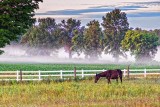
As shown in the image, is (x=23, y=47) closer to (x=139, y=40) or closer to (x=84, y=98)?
(x=139, y=40)

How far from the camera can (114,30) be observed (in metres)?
142

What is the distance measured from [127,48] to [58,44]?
101 ft

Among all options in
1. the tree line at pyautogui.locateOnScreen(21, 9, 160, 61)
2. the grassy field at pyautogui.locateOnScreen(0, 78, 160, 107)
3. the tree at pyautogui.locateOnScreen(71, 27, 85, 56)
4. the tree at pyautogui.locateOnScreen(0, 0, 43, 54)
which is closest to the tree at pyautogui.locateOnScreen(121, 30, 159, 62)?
the tree line at pyautogui.locateOnScreen(21, 9, 160, 61)

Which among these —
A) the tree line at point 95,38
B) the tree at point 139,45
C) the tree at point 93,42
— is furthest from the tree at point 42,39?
the tree at point 139,45

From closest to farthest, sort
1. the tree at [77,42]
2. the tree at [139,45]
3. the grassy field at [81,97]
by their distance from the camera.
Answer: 1. the grassy field at [81,97]
2. the tree at [139,45]
3. the tree at [77,42]

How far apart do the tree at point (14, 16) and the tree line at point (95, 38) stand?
268 feet

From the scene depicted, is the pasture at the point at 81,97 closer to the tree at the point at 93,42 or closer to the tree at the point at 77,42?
the tree at the point at 93,42

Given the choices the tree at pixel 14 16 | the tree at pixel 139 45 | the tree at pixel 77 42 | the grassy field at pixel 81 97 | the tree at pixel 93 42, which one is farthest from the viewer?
the tree at pixel 77 42

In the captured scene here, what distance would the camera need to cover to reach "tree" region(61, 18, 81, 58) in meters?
157

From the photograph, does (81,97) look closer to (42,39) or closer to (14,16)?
(14,16)

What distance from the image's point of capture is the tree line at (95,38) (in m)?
131

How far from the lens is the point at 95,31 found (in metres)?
146

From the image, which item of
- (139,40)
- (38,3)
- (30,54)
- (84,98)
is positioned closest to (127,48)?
(139,40)

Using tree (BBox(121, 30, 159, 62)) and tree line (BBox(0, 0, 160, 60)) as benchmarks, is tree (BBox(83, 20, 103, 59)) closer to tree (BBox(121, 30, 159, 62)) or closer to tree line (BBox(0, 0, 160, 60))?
tree line (BBox(0, 0, 160, 60))
